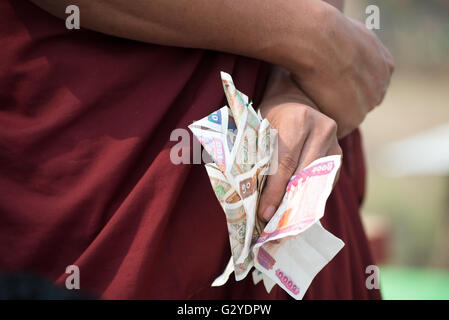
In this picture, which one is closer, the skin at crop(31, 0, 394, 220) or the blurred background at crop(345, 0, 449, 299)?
the skin at crop(31, 0, 394, 220)

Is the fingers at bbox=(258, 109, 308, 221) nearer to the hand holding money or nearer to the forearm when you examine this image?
the hand holding money

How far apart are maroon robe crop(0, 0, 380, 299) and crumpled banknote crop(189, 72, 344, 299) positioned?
0.06 m

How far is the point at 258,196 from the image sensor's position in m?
0.65

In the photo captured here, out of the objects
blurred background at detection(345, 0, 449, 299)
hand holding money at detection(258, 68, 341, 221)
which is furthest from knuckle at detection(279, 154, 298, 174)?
blurred background at detection(345, 0, 449, 299)

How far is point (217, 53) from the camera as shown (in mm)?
731

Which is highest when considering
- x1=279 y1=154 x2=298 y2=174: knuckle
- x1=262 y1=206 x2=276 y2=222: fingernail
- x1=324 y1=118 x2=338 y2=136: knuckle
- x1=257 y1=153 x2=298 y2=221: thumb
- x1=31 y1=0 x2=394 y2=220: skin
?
x1=31 y1=0 x2=394 y2=220: skin

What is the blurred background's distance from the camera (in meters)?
3.22

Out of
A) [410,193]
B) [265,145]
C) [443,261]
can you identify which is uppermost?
[265,145]

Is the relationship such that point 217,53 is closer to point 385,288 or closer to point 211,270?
point 211,270

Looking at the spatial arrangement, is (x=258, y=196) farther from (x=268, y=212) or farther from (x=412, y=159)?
(x=412, y=159)

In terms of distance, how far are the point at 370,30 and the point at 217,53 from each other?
25 cm

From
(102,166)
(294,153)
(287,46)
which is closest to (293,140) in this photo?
(294,153)

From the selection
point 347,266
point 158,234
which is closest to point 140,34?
point 158,234

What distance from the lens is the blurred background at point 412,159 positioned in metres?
3.22
